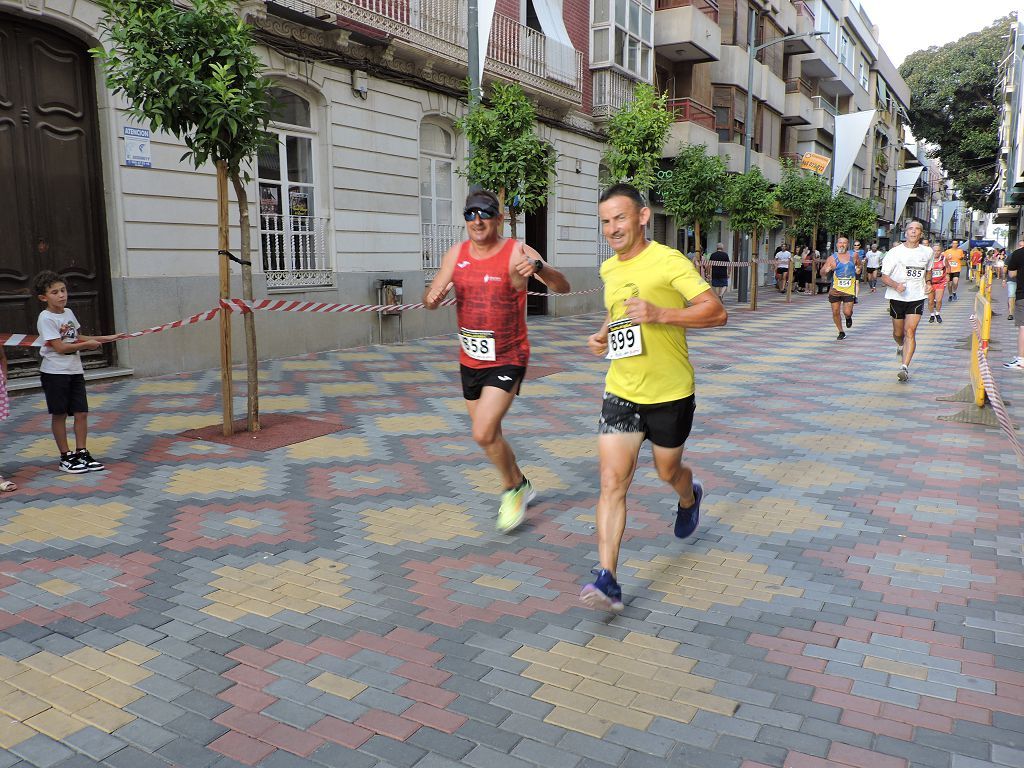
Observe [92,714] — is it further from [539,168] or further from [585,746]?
[539,168]

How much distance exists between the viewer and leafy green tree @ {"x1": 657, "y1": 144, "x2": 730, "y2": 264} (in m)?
20.3

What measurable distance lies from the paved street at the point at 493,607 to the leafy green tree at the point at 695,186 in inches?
553

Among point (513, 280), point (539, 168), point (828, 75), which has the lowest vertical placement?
point (513, 280)

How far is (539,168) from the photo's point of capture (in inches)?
438

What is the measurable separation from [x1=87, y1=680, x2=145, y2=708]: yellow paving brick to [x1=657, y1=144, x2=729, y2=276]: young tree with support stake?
18616 millimetres

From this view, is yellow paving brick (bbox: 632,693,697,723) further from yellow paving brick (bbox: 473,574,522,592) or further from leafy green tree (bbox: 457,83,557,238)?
leafy green tree (bbox: 457,83,557,238)

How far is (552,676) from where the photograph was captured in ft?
10.3

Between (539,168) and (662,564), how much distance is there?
788 cm

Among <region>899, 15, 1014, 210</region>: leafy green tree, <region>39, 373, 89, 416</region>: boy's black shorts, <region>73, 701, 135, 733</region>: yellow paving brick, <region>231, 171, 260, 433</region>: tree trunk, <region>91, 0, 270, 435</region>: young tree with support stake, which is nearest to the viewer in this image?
<region>73, 701, 135, 733</region>: yellow paving brick

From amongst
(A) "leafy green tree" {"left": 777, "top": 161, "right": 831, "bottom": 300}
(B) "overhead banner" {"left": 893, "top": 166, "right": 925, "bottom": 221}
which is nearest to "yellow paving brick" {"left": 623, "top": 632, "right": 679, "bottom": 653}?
(A) "leafy green tree" {"left": 777, "top": 161, "right": 831, "bottom": 300}

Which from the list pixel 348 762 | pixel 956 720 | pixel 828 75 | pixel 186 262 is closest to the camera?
pixel 348 762

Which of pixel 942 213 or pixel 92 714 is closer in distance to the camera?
pixel 92 714

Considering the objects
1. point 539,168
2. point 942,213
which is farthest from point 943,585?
point 942,213

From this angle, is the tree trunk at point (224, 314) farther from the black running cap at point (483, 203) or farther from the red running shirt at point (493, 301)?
the black running cap at point (483, 203)
